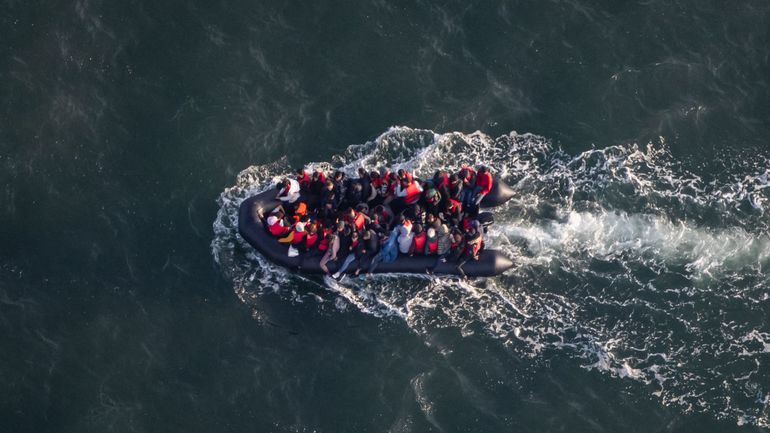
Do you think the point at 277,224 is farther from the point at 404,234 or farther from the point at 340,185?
the point at 404,234

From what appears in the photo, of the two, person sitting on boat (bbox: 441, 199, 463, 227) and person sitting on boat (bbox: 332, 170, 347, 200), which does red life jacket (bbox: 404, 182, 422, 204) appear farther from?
person sitting on boat (bbox: 332, 170, 347, 200)

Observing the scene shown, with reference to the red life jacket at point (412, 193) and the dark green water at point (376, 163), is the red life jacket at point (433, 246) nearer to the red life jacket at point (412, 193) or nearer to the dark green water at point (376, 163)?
the dark green water at point (376, 163)

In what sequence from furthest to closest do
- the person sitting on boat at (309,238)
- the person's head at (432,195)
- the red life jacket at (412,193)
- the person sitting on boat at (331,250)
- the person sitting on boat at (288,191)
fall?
the red life jacket at (412,193) < the person sitting on boat at (288,191) < the person's head at (432,195) < the person sitting on boat at (331,250) < the person sitting on boat at (309,238)

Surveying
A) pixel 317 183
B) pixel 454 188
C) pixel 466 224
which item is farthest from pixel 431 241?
pixel 317 183

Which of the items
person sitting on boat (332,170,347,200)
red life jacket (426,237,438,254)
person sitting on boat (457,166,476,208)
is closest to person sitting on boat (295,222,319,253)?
person sitting on boat (332,170,347,200)

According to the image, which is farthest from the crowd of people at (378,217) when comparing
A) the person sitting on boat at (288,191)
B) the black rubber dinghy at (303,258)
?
the black rubber dinghy at (303,258)

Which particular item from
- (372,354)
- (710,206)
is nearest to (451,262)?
(372,354)

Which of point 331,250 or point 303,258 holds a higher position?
point 331,250
